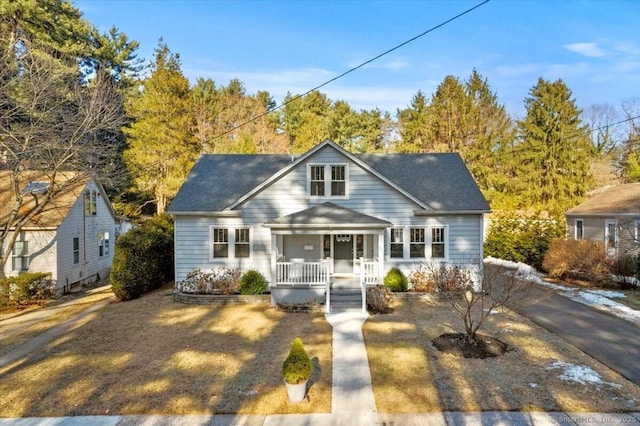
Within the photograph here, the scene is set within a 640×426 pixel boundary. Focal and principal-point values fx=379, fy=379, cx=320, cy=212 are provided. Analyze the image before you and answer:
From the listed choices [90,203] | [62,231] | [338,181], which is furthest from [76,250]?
[338,181]

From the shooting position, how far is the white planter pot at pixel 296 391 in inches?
252

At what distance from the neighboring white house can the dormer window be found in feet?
34.0

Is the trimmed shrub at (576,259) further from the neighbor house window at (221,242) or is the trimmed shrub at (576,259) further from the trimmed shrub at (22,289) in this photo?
the trimmed shrub at (22,289)

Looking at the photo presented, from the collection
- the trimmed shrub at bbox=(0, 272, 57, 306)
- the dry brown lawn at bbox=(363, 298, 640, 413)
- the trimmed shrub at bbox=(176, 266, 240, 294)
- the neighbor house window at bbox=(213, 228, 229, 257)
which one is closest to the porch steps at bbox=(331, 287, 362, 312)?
the dry brown lawn at bbox=(363, 298, 640, 413)

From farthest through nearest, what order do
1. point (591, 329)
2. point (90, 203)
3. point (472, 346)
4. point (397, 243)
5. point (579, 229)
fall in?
point (579, 229), point (90, 203), point (397, 243), point (591, 329), point (472, 346)

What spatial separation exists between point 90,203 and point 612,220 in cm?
2739

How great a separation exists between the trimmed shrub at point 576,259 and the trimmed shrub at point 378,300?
9876 mm

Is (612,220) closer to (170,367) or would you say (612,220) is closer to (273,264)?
(273,264)

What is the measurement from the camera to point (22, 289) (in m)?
14.9

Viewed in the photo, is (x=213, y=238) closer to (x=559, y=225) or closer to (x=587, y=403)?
(x=587, y=403)

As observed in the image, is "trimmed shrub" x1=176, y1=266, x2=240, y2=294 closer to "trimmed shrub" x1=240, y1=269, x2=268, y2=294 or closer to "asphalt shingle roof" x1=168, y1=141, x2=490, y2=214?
"trimmed shrub" x1=240, y1=269, x2=268, y2=294

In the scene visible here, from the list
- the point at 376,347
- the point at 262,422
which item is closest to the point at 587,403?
the point at 376,347

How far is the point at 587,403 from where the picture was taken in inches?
247

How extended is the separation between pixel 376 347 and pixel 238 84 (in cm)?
4320
